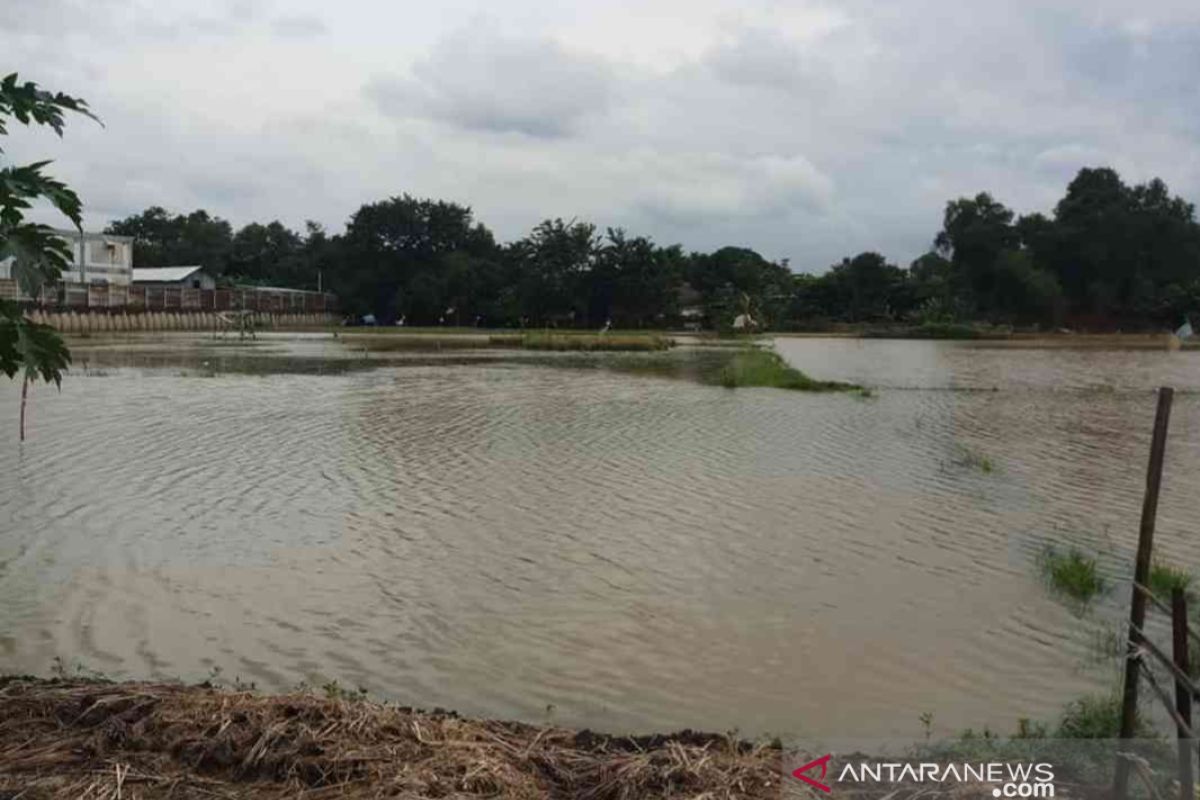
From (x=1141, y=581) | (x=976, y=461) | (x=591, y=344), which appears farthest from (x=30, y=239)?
(x=591, y=344)

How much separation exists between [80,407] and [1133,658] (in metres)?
19.7

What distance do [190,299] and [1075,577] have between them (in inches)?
2938

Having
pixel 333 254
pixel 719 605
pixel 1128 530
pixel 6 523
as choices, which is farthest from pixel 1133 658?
pixel 333 254

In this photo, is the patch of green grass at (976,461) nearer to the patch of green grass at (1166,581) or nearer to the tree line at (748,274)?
the patch of green grass at (1166,581)

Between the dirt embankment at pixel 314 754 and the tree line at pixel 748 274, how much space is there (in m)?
66.4

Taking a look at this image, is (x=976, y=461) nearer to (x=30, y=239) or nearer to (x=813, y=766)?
(x=813, y=766)

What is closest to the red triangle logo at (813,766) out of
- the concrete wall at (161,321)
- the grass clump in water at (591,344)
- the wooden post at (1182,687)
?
the wooden post at (1182,687)

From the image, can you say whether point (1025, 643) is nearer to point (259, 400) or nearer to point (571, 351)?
point (259, 400)

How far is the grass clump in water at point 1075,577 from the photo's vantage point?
756 centimetres

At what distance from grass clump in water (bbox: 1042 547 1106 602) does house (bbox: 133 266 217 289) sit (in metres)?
76.3

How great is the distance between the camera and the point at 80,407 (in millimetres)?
19312

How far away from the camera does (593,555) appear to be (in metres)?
8.66

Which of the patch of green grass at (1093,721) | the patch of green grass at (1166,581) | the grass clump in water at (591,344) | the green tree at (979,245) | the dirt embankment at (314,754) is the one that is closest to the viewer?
the dirt embankment at (314,754)

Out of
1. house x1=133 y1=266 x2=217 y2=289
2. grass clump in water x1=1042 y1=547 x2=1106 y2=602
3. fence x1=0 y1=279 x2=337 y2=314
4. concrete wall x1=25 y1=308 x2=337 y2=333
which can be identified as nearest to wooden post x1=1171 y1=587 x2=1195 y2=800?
grass clump in water x1=1042 y1=547 x2=1106 y2=602
